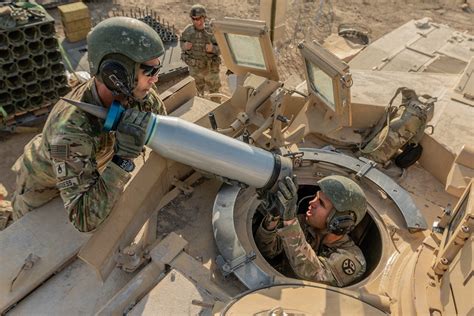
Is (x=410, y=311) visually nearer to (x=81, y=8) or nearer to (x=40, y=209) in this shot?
(x=40, y=209)

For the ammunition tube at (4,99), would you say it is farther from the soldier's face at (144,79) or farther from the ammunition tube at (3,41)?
the soldier's face at (144,79)

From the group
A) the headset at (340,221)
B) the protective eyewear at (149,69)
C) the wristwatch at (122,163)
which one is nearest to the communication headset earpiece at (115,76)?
the protective eyewear at (149,69)

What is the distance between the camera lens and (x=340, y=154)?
17.6 feet

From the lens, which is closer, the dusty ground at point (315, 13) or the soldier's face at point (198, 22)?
the soldier's face at point (198, 22)

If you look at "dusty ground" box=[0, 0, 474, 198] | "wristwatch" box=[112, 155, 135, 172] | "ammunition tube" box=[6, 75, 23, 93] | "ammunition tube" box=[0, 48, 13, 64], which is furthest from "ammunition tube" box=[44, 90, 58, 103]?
"wristwatch" box=[112, 155, 135, 172]

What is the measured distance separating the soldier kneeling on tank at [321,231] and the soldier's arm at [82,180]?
1.34 metres

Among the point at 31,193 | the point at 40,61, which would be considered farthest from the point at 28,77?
the point at 31,193

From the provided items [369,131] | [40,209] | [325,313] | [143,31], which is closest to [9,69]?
[40,209]

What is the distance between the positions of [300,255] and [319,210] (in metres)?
0.66

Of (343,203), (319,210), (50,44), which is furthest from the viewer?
(50,44)

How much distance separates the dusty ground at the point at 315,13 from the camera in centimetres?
1557

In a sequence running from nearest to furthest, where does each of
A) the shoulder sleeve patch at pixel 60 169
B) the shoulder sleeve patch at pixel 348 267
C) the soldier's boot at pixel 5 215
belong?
the shoulder sleeve patch at pixel 60 169 → the shoulder sleeve patch at pixel 348 267 → the soldier's boot at pixel 5 215

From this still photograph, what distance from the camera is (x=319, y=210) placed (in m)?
4.66

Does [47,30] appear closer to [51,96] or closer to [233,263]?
[51,96]
